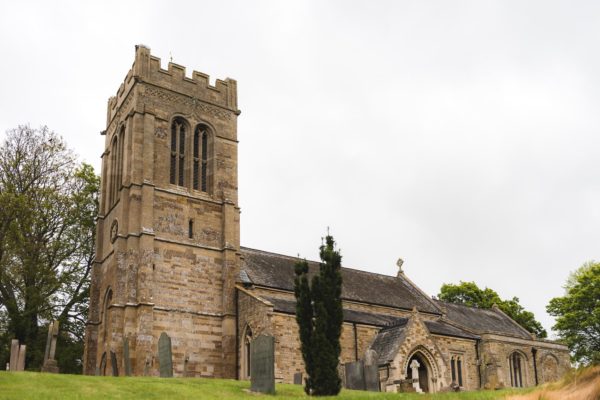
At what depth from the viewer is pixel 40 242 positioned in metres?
39.2

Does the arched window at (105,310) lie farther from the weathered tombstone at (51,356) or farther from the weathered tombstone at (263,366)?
the weathered tombstone at (263,366)

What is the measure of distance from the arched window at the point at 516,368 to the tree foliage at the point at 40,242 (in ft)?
85.8

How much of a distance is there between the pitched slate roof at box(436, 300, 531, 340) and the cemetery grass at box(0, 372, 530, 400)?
78.8 ft

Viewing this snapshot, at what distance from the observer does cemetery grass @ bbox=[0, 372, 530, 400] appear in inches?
717

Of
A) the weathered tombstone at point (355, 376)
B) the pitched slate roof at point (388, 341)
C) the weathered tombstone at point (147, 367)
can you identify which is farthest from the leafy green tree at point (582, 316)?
the weathered tombstone at point (147, 367)

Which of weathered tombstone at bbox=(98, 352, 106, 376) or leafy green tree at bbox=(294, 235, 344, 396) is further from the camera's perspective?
weathered tombstone at bbox=(98, 352, 106, 376)

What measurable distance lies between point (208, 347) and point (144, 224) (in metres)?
6.95

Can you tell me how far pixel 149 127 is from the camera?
3666cm

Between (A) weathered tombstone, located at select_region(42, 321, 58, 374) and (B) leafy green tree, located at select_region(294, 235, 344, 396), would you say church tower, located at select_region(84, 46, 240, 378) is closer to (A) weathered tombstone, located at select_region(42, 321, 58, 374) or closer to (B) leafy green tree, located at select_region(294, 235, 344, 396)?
(A) weathered tombstone, located at select_region(42, 321, 58, 374)

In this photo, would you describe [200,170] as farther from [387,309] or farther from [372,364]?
[372,364]

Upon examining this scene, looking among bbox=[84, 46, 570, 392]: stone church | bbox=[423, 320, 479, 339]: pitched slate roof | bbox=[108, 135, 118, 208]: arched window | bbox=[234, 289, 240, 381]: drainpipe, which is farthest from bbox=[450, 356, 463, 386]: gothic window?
bbox=[108, 135, 118, 208]: arched window

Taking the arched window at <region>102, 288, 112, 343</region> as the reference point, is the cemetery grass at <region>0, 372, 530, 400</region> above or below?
below

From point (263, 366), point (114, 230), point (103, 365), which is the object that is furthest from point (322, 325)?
point (114, 230)

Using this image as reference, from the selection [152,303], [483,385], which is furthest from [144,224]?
[483,385]
